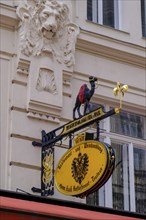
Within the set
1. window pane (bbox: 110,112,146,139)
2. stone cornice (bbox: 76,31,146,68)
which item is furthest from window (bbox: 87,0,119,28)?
window pane (bbox: 110,112,146,139)

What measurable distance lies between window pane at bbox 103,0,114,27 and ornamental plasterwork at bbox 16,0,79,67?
5.14 ft

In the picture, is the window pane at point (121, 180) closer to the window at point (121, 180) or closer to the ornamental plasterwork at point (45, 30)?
the window at point (121, 180)

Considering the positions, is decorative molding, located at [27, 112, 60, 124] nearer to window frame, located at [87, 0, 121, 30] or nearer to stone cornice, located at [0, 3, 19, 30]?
stone cornice, located at [0, 3, 19, 30]

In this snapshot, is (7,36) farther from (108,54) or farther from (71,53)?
(108,54)

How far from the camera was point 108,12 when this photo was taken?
13.7 m

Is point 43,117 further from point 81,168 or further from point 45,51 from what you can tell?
point 81,168

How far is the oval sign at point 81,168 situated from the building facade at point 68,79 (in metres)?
0.86

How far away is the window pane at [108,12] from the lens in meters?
13.6

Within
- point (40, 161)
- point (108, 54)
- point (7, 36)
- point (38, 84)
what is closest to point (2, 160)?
point (40, 161)

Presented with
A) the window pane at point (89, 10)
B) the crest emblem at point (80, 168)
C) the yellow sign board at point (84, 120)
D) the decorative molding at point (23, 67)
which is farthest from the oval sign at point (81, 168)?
the window pane at point (89, 10)

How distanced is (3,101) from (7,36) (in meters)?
1.22

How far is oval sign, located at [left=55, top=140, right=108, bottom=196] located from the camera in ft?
31.9

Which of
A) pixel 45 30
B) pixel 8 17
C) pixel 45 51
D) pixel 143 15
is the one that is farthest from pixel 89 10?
pixel 8 17

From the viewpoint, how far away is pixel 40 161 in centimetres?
1121
